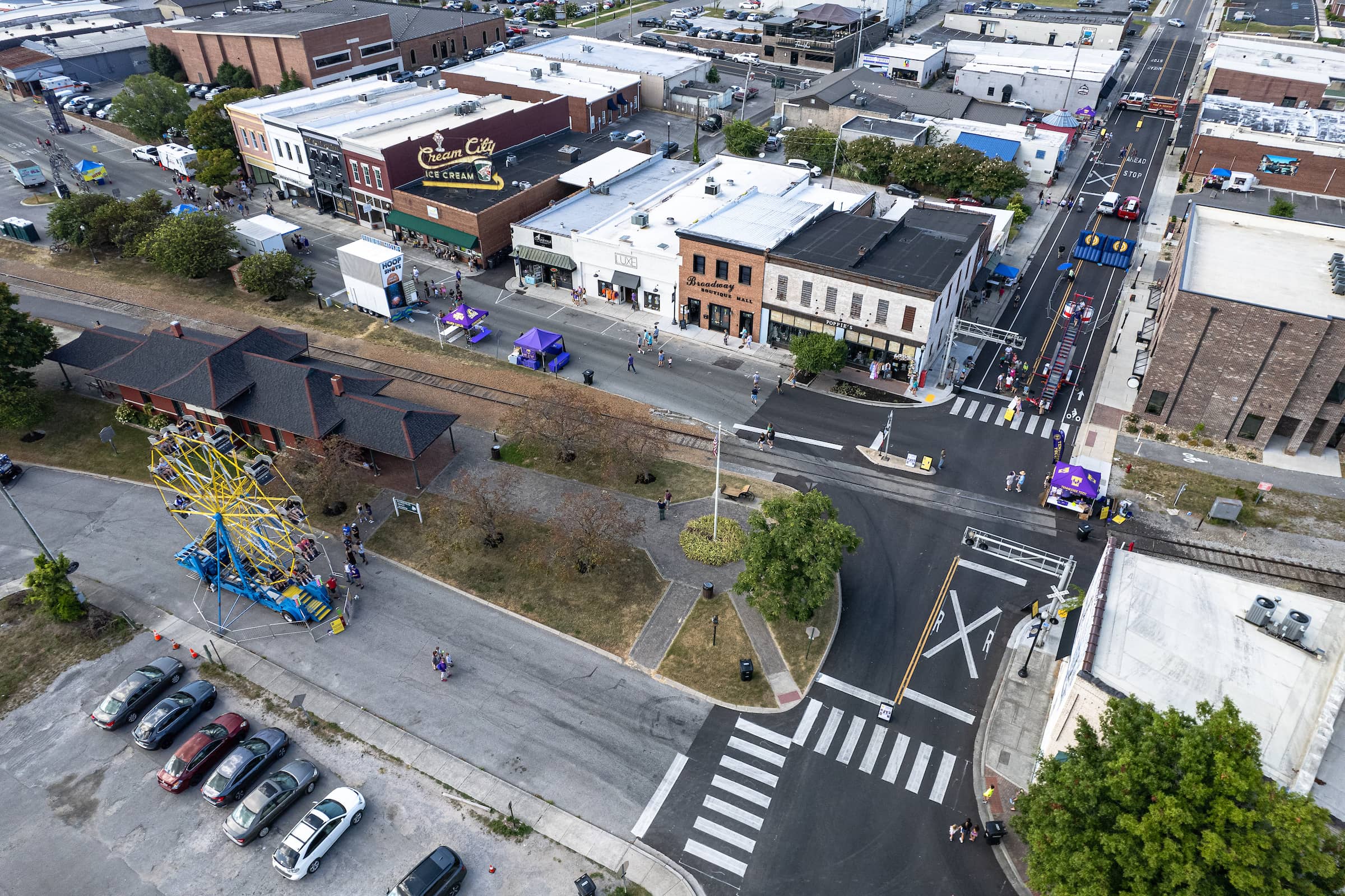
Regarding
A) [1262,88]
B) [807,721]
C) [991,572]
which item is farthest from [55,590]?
[1262,88]

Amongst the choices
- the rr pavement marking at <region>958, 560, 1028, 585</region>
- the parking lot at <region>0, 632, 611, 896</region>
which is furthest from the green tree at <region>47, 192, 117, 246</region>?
the rr pavement marking at <region>958, 560, 1028, 585</region>

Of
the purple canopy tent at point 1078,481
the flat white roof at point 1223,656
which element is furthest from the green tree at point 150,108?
the flat white roof at point 1223,656

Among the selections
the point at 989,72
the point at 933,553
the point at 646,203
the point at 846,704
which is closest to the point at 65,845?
the point at 846,704

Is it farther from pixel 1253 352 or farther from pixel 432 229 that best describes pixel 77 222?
pixel 1253 352

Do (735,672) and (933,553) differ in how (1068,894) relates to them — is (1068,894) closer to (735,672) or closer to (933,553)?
(735,672)

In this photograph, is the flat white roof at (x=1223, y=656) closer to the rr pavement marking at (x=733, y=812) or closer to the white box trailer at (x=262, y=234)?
the rr pavement marking at (x=733, y=812)
